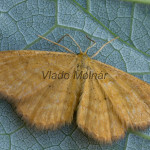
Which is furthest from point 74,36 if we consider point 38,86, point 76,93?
point 38,86

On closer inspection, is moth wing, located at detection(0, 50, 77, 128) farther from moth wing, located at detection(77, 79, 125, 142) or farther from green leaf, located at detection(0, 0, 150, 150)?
green leaf, located at detection(0, 0, 150, 150)

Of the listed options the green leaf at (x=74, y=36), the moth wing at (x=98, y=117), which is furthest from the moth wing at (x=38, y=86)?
the green leaf at (x=74, y=36)

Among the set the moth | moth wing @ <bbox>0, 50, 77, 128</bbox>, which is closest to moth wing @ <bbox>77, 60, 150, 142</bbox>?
the moth

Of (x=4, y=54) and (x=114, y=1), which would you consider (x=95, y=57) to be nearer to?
(x=114, y=1)

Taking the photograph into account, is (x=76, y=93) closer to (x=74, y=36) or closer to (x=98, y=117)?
(x=98, y=117)

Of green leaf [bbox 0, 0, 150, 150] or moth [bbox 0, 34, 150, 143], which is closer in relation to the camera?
moth [bbox 0, 34, 150, 143]

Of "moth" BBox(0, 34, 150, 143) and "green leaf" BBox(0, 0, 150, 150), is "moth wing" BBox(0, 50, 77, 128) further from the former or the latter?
"green leaf" BBox(0, 0, 150, 150)
